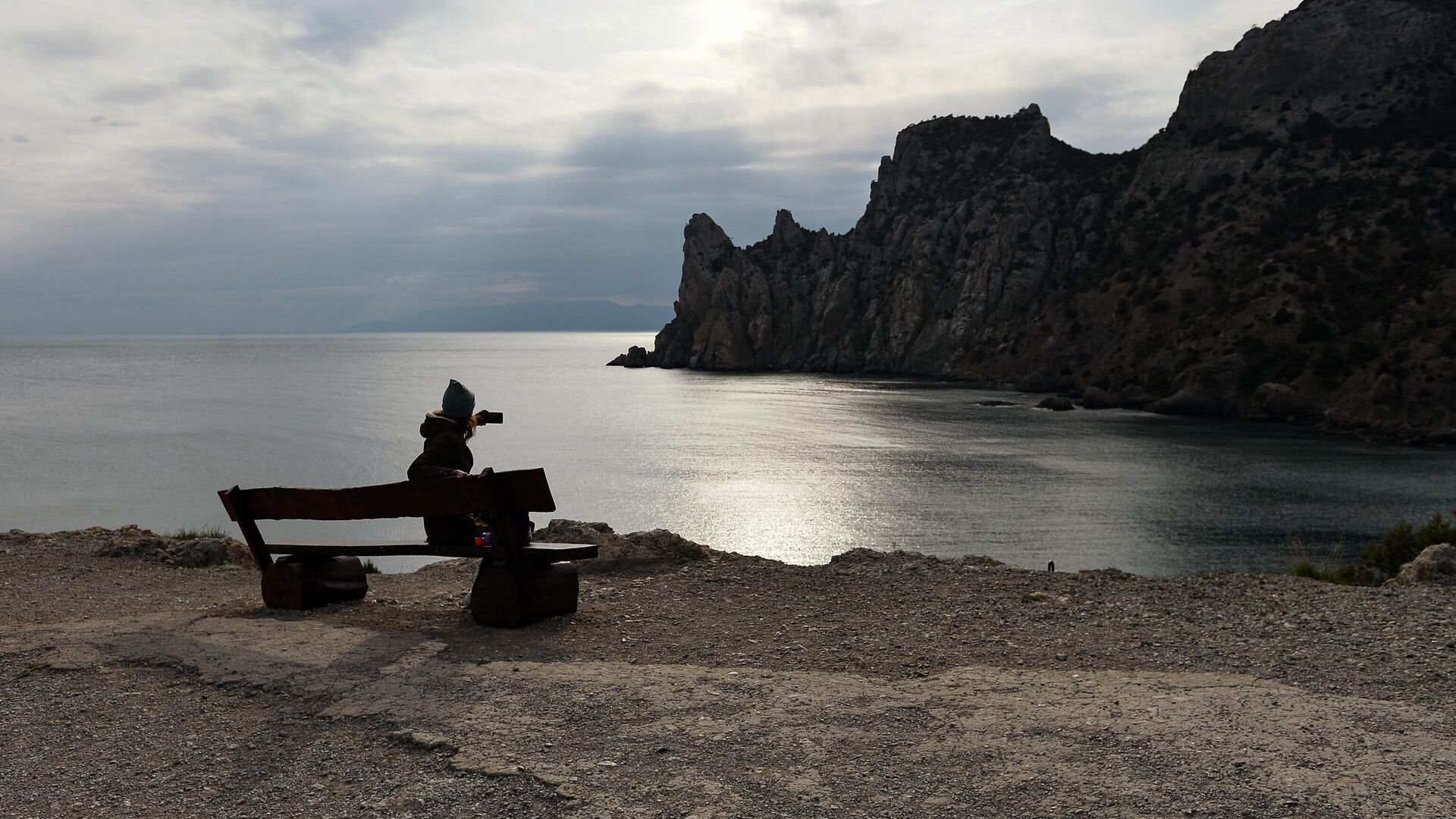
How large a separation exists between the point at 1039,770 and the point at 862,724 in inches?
41.4

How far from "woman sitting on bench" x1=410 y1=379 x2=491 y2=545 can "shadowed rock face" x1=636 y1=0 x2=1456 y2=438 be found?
74.0 meters

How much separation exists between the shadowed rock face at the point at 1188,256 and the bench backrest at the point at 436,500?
243 feet

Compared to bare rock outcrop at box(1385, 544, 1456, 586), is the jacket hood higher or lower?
higher

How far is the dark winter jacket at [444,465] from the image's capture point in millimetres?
8336

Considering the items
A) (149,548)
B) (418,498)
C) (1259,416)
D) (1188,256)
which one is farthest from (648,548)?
(1188,256)

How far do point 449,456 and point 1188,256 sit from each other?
105255mm

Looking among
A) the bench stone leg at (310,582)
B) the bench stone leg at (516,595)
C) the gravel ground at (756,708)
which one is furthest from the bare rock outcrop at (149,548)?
the bench stone leg at (516,595)

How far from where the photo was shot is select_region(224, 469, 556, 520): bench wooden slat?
24.8 feet

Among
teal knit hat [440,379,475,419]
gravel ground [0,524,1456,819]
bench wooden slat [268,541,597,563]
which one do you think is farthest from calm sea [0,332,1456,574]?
gravel ground [0,524,1456,819]

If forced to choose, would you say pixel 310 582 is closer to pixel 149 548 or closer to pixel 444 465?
pixel 444 465

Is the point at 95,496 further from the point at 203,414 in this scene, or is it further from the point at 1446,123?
the point at 1446,123

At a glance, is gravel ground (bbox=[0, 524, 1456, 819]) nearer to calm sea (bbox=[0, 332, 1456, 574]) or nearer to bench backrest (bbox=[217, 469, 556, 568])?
bench backrest (bbox=[217, 469, 556, 568])

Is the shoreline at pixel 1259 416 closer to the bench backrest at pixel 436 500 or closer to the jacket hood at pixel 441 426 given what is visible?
the jacket hood at pixel 441 426

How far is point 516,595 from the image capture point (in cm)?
801
